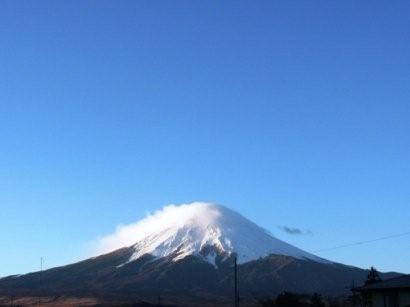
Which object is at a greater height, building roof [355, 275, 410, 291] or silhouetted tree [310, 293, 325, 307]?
building roof [355, 275, 410, 291]

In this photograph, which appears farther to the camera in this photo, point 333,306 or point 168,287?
point 168,287

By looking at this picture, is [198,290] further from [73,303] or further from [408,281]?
[408,281]

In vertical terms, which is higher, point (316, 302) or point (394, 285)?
point (394, 285)

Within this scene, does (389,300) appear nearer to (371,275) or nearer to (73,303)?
(371,275)

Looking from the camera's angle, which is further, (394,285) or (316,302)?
(316,302)

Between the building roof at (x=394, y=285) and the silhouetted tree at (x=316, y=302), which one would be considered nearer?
the building roof at (x=394, y=285)

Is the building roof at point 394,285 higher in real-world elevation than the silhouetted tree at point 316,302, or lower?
higher

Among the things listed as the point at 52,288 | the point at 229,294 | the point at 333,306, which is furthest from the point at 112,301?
the point at 333,306

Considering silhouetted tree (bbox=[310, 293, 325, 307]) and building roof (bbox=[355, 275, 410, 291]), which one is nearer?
building roof (bbox=[355, 275, 410, 291])

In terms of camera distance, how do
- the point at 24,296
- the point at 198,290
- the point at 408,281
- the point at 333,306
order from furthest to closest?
the point at 198,290
the point at 24,296
the point at 333,306
the point at 408,281

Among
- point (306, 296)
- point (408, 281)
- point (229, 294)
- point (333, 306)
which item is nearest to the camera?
point (408, 281)
